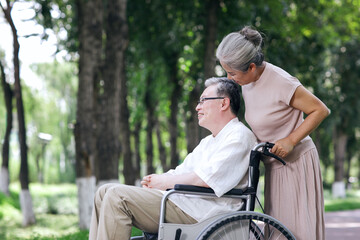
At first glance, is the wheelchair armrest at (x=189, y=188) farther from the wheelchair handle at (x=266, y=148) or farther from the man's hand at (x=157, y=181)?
the wheelchair handle at (x=266, y=148)

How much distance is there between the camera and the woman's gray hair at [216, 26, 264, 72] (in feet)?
12.2

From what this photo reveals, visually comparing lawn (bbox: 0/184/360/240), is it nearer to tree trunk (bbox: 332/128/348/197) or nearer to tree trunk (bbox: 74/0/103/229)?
tree trunk (bbox: 74/0/103/229)

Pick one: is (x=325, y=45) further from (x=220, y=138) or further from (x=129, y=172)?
(x=220, y=138)

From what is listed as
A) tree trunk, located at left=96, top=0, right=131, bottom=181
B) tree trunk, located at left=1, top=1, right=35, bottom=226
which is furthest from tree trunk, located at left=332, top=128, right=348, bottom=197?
tree trunk, located at left=96, top=0, right=131, bottom=181

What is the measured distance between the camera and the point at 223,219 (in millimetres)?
3525

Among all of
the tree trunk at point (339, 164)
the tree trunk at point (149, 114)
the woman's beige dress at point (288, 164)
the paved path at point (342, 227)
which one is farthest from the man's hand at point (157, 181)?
the tree trunk at point (339, 164)

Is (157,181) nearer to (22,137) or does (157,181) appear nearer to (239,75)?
(239,75)

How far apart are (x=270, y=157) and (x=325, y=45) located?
14.7 metres

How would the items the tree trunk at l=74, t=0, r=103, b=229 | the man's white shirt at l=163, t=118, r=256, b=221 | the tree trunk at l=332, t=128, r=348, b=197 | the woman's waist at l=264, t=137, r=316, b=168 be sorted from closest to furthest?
the man's white shirt at l=163, t=118, r=256, b=221 < the woman's waist at l=264, t=137, r=316, b=168 < the tree trunk at l=74, t=0, r=103, b=229 < the tree trunk at l=332, t=128, r=348, b=197

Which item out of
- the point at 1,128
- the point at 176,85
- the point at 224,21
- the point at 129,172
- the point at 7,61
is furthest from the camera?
the point at 1,128

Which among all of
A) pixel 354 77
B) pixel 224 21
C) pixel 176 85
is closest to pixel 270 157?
pixel 224 21

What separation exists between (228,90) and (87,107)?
7442 mm

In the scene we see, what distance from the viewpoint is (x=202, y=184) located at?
370 centimetres

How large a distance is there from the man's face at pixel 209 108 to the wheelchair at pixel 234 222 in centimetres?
39
